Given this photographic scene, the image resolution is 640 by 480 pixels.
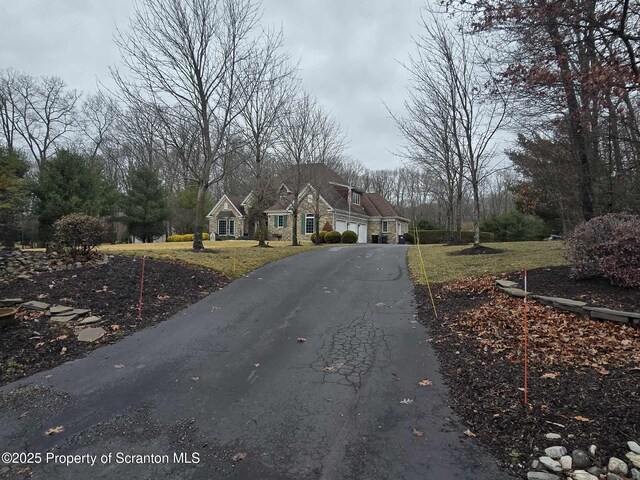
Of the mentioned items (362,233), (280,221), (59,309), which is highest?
(280,221)

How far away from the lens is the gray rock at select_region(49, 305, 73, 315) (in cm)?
651

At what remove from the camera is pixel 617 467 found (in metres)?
2.78

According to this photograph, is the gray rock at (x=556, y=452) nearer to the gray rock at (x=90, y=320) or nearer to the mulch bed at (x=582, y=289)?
the mulch bed at (x=582, y=289)

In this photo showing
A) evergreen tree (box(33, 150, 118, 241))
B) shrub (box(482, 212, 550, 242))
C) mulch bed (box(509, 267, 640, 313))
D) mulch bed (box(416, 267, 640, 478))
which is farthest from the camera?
shrub (box(482, 212, 550, 242))

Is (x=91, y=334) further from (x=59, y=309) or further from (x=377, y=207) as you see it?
(x=377, y=207)

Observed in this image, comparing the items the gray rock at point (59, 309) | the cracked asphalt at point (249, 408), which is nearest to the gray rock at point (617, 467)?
the cracked asphalt at point (249, 408)

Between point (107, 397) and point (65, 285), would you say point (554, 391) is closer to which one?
point (107, 397)

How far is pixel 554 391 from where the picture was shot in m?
3.94

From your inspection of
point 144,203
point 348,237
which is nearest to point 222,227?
point 144,203

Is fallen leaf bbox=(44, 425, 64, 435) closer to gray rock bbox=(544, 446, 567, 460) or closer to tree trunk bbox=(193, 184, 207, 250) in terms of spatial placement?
gray rock bbox=(544, 446, 567, 460)

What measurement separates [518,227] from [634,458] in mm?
32754

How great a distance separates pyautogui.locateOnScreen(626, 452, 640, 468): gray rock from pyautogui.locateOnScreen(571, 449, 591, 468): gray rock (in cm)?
28

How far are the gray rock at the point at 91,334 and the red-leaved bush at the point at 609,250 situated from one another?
349 inches

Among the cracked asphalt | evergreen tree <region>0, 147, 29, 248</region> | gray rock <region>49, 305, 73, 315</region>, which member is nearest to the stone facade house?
evergreen tree <region>0, 147, 29, 248</region>
